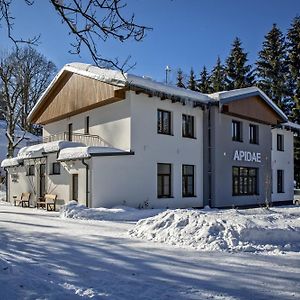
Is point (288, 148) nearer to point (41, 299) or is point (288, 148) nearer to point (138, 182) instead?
point (138, 182)

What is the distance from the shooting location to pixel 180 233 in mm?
9617

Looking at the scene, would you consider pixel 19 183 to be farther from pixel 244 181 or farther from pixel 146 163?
pixel 244 181

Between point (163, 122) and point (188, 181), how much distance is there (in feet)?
11.4

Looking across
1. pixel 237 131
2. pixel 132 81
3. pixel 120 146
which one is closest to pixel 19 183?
pixel 120 146

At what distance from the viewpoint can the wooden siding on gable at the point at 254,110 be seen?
2284 cm

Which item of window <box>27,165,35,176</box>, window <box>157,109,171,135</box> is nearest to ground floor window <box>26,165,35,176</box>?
window <box>27,165,35,176</box>

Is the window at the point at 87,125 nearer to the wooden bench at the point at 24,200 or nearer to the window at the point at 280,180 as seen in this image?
the wooden bench at the point at 24,200

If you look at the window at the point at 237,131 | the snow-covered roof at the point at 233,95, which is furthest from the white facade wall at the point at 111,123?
the window at the point at 237,131

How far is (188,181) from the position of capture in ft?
70.7

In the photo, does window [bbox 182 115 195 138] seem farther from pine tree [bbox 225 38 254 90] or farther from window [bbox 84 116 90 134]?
pine tree [bbox 225 38 254 90]

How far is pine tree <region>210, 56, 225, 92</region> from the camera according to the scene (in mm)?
46469

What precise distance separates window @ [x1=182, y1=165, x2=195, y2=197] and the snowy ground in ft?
36.0

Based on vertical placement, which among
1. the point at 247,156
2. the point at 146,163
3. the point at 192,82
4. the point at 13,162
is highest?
the point at 192,82

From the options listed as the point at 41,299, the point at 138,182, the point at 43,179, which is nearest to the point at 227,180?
the point at 138,182
